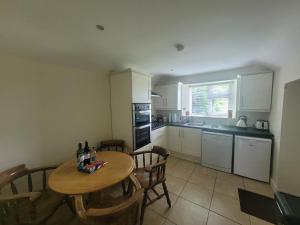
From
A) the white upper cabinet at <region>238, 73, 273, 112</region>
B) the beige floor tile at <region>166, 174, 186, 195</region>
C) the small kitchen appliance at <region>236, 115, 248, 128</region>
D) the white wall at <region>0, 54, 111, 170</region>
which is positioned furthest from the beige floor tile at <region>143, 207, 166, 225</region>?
the white upper cabinet at <region>238, 73, 273, 112</region>

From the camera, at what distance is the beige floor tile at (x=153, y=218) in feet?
5.60

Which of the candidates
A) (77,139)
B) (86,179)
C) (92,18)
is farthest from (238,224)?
(92,18)

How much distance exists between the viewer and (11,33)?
4.82 feet

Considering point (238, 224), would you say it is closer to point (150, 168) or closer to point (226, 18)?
point (150, 168)

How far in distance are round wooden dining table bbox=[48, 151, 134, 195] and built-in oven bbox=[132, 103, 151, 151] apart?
3.01 feet

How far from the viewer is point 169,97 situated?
3867mm

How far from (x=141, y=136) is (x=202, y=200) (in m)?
1.51

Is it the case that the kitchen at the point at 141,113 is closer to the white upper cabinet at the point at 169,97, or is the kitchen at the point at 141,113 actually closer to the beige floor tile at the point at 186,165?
the beige floor tile at the point at 186,165

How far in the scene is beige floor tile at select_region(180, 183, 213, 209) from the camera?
6.74ft

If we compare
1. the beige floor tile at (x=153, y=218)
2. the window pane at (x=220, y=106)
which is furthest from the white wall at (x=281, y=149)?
the beige floor tile at (x=153, y=218)

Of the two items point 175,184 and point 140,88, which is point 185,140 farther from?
point 140,88

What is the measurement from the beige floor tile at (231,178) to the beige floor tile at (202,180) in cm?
20

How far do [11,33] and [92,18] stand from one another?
Answer: 955mm

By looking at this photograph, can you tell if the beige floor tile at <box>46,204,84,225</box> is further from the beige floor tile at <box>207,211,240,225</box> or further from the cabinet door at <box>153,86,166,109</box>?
the cabinet door at <box>153,86,166,109</box>
